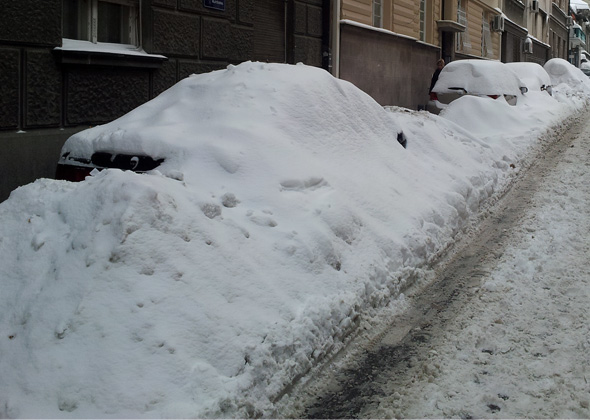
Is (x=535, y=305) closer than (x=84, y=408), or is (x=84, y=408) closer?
(x=84, y=408)

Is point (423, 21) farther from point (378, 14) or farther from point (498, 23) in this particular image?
point (498, 23)

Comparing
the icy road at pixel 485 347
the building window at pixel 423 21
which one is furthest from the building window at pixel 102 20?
the building window at pixel 423 21

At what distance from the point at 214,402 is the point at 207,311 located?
1.72 ft

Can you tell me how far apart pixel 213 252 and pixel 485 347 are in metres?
1.55

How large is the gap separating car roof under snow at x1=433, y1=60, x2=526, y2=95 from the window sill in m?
7.97

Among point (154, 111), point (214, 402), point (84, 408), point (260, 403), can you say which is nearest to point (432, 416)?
point (260, 403)

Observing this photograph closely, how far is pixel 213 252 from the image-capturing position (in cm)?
355

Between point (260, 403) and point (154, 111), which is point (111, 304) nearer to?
point (260, 403)

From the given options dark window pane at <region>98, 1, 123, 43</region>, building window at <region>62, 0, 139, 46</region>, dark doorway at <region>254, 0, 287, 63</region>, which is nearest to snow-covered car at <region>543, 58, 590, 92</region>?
dark doorway at <region>254, 0, 287, 63</region>

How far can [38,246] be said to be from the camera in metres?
3.47

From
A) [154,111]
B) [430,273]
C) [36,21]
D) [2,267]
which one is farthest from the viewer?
[36,21]

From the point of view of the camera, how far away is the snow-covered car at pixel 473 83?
47.5ft

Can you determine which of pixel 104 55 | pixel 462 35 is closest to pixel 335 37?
pixel 104 55

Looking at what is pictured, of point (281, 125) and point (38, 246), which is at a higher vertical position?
point (281, 125)
